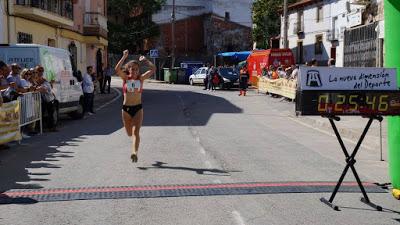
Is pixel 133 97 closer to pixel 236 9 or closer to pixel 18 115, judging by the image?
pixel 18 115

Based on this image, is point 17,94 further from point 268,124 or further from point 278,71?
point 278,71

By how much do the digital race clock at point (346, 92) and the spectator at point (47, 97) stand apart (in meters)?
9.37

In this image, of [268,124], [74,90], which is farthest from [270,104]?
[74,90]

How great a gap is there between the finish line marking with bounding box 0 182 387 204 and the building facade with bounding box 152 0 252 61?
2278 inches

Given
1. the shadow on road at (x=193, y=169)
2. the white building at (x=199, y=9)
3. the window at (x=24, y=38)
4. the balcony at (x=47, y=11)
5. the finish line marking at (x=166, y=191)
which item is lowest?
the finish line marking at (x=166, y=191)

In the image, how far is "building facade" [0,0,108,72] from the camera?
25506mm

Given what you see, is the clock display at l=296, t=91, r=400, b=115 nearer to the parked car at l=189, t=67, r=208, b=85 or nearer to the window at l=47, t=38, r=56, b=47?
the window at l=47, t=38, r=56, b=47

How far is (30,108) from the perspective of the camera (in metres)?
14.0

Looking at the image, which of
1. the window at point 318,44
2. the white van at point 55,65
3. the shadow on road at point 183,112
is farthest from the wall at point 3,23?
the window at point 318,44

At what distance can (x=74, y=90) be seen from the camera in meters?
18.3

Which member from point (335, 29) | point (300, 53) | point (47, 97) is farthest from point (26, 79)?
point (300, 53)

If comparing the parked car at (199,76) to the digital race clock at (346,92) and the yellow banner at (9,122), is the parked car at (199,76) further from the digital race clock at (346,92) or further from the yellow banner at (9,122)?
the digital race clock at (346,92)

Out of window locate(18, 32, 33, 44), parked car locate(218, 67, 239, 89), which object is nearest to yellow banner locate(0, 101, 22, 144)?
window locate(18, 32, 33, 44)

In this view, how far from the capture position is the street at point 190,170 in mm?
6664
